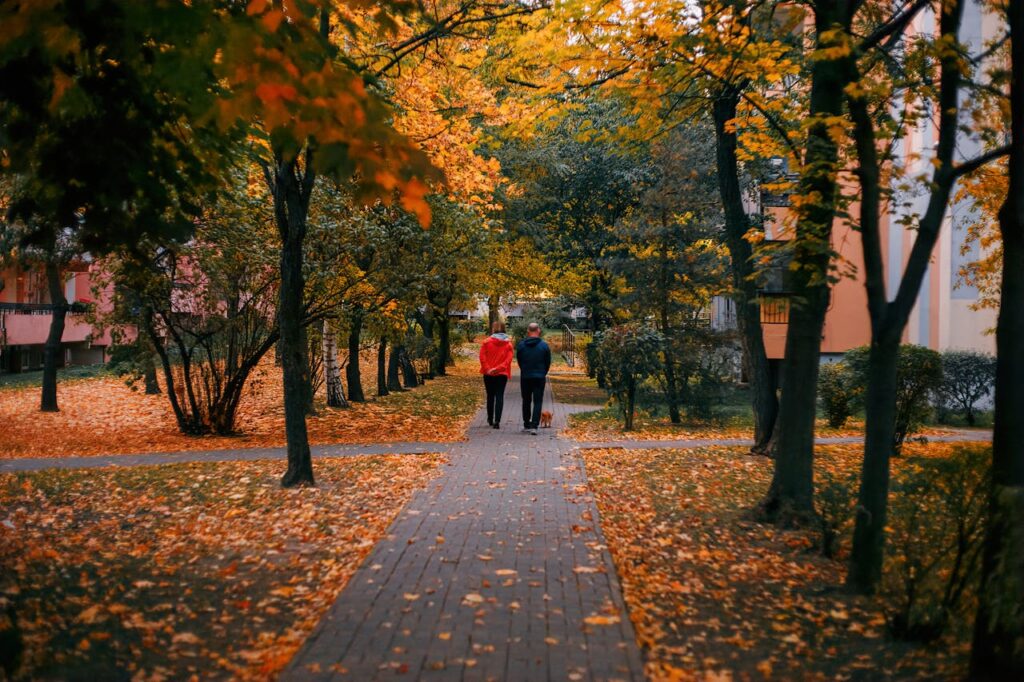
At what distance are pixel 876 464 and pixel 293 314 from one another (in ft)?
22.2

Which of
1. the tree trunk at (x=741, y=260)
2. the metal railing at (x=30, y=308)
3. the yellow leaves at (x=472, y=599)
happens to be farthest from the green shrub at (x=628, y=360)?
the metal railing at (x=30, y=308)

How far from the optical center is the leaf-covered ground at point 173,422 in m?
14.5

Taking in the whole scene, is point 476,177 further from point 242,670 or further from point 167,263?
point 242,670

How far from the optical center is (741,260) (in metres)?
11.3

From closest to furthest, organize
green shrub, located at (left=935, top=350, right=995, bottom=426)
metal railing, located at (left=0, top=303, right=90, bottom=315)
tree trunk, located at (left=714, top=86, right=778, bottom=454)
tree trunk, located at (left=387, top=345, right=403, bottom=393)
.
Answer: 1. tree trunk, located at (left=714, top=86, right=778, bottom=454)
2. green shrub, located at (left=935, top=350, right=995, bottom=426)
3. tree trunk, located at (left=387, top=345, right=403, bottom=393)
4. metal railing, located at (left=0, top=303, right=90, bottom=315)

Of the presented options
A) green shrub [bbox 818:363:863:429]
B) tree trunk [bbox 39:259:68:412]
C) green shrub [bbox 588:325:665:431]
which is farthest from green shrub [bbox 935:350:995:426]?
tree trunk [bbox 39:259:68:412]

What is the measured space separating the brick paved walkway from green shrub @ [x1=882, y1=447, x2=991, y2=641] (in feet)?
5.60

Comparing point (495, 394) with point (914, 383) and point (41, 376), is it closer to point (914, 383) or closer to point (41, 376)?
point (914, 383)

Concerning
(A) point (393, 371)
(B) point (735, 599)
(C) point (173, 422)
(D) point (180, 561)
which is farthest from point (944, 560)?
(A) point (393, 371)

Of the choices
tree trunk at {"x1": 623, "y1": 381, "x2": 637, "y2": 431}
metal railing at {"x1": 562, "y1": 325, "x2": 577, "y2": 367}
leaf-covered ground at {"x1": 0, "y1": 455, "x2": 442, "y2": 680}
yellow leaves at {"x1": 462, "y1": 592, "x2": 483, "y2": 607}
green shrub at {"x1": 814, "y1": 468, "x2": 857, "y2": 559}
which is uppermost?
metal railing at {"x1": 562, "y1": 325, "x2": 577, "y2": 367}

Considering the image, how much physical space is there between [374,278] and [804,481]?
29.5 feet

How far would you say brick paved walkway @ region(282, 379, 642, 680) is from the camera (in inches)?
171

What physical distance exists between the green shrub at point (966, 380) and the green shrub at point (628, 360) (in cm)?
729

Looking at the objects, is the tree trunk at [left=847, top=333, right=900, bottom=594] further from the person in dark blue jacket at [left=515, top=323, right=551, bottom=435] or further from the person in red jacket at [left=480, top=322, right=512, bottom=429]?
the person in red jacket at [left=480, top=322, right=512, bottom=429]
